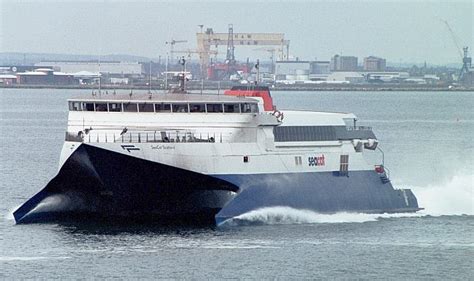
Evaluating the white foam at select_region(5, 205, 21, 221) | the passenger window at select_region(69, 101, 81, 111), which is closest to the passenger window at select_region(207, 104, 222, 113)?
the passenger window at select_region(69, 101, 81, 111)

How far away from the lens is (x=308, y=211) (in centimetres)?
5347

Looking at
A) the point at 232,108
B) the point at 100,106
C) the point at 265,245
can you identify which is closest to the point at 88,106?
the point at 100,106

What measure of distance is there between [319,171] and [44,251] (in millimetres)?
12602

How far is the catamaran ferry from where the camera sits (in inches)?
1980

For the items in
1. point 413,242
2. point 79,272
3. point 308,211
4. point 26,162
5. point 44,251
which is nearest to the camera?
point 79,272

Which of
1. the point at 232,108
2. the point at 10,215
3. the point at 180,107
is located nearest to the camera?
the point at 180,107

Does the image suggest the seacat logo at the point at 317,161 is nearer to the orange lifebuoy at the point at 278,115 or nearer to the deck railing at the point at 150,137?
the orange lifebuoy at the point at 278,115

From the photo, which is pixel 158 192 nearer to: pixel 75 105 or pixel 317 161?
pixel 75 105

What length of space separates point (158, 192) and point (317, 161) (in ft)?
22.0

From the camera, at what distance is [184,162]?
165 feet

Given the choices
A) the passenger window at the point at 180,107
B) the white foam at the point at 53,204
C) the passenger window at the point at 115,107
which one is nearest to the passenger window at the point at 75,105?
the passenger window at the point at 115,107

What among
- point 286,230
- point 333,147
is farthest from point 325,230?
point 333,147

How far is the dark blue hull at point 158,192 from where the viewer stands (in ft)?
165

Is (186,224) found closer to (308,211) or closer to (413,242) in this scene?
(308,211)
